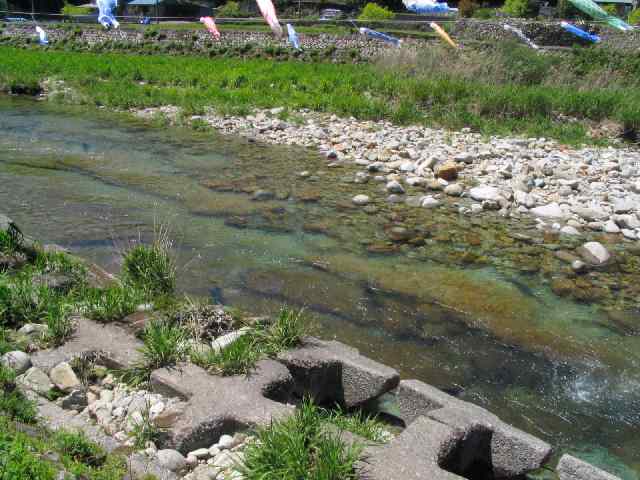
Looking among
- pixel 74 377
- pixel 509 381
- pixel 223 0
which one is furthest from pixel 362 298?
pixel 223 0

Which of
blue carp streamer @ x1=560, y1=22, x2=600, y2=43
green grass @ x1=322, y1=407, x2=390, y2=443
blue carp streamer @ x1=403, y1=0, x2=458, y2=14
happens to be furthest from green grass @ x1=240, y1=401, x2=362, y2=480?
blue carp streamer @ x1=403, y1=0, x2=458, y2=14

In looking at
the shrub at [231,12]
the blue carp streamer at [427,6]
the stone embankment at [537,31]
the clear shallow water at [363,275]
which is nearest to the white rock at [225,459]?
the clear shallow water at [363,275]

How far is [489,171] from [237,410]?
8949 mm

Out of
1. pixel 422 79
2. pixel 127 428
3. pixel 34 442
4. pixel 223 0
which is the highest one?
pixel 223 0

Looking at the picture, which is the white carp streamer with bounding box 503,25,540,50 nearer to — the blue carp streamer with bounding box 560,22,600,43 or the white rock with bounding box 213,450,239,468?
the blue carp streamer with bounding box 560,22,600,43

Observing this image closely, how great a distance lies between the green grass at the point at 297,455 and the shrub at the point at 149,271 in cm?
245

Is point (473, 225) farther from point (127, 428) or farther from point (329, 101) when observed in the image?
point (329, 101)

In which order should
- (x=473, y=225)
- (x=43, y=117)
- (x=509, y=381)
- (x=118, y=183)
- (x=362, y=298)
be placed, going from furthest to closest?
(x=43, y=117) → (x=118, y=183) → (x=473, y=225) → (x=362, y=298) → (x=509, y=381)

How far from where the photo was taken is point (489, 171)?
11.3 m

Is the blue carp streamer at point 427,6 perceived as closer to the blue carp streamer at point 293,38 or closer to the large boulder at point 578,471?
the blue carp streamer at point 293,38

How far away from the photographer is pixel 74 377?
12.8ft

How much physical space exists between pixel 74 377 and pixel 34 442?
0.98 meters

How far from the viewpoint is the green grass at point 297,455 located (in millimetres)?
2904

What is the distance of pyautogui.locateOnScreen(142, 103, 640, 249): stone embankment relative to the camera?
9461 millimetres
